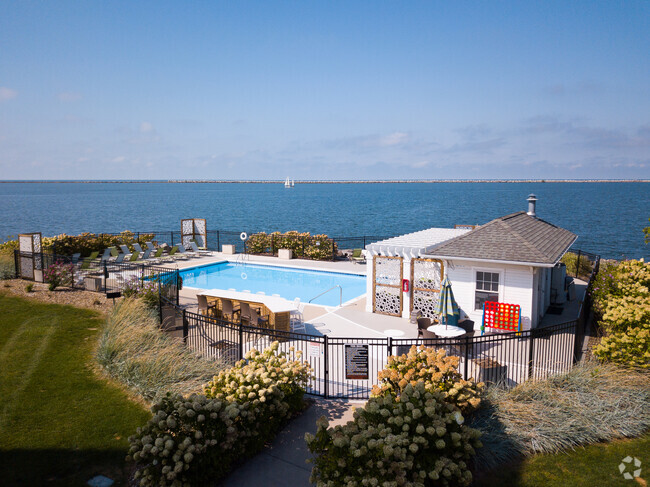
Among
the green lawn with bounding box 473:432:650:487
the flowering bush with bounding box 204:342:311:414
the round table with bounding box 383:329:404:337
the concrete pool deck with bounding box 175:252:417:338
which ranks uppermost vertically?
the flowering bush with bounding box 204:342:311:414

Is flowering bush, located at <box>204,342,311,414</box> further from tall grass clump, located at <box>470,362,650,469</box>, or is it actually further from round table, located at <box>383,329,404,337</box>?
round table, located at <box>383,329,404,337</box>

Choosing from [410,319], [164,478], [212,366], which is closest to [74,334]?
[212,366]

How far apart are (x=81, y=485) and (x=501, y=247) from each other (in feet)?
40.7

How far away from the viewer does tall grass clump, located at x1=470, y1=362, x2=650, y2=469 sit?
7875 mm

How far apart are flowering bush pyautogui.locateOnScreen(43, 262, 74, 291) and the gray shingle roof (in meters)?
15.0

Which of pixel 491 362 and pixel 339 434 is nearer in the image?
pixel 339 434

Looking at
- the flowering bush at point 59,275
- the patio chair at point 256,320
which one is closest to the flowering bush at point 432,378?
the patio chair at point 256,320

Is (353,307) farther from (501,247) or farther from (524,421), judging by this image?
(524,421)

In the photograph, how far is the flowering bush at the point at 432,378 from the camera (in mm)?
7977

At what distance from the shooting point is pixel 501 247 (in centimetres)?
1461

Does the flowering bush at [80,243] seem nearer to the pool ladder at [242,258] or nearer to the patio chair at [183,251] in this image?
the patio chair at [183,251]

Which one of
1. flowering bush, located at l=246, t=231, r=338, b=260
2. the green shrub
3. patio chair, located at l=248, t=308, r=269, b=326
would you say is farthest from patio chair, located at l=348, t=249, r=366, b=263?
the green shrub

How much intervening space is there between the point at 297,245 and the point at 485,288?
1705 centimetres

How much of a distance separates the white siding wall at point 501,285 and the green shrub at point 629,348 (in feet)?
12.8
